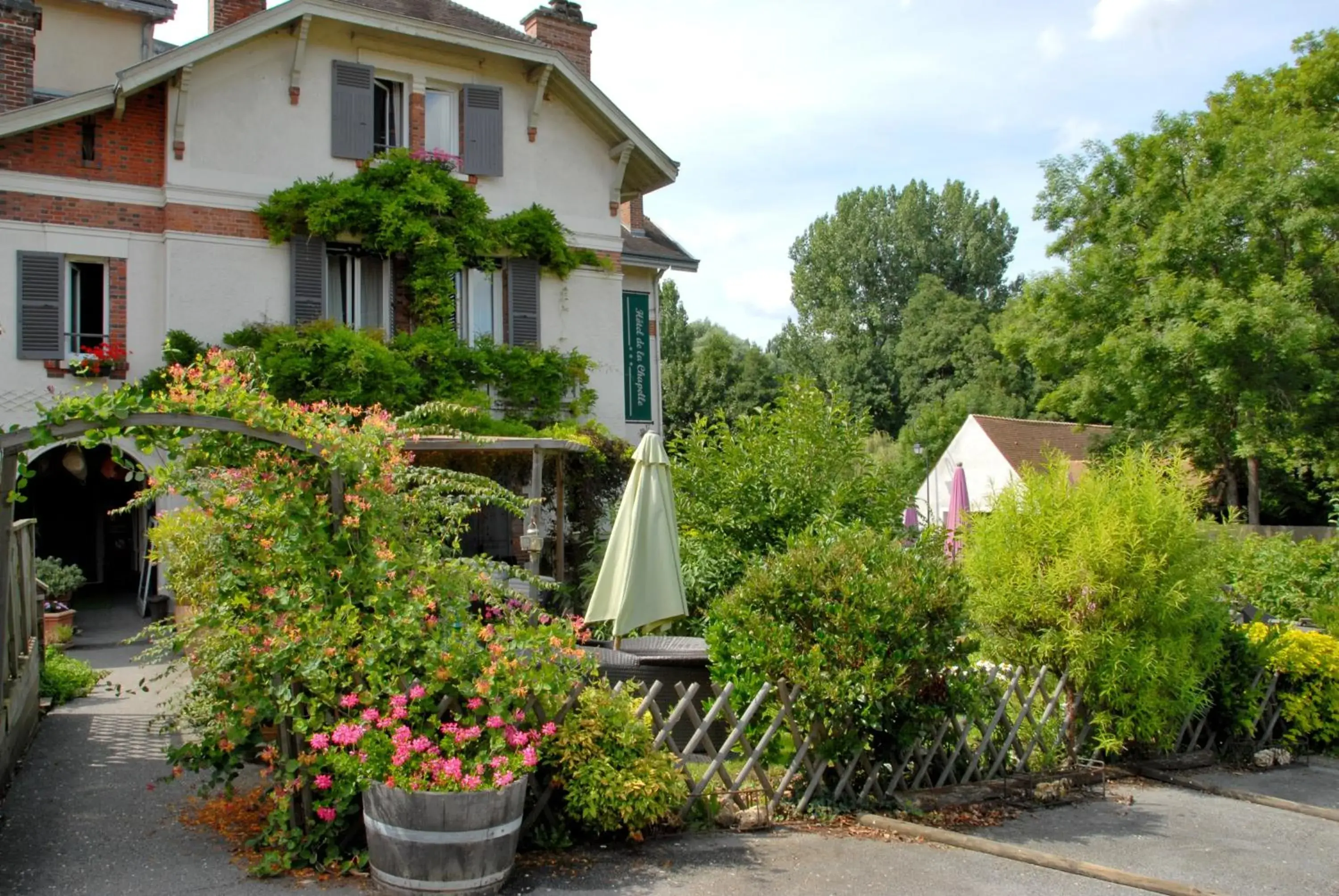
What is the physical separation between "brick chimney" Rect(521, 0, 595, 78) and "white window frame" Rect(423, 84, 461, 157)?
11.4ft

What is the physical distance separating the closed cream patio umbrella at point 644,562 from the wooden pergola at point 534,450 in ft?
12.6

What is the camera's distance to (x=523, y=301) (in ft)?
57.6

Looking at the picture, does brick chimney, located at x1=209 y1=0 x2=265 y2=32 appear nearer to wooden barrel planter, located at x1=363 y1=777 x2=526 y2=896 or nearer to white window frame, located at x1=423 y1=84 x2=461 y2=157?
white window frame, located at x1=423 y1=84 x2=461 y2=157

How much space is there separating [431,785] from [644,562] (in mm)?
4097

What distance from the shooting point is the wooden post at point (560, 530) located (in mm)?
14898

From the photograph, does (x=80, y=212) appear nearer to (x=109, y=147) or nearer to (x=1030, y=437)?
(x=109, y=147)

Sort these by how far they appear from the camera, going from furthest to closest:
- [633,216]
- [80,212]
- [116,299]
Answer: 1. [633,216]
2. [116,299]
3. [80,212]

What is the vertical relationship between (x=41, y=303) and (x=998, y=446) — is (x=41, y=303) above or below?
above

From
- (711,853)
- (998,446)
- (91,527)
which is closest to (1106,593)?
(711,853)

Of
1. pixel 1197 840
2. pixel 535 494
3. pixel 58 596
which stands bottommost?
pixel 1197 840

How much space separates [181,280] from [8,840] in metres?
10.3

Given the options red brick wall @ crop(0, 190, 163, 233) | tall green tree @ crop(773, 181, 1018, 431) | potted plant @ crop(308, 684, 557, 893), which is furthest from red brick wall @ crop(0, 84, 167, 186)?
tall green tree @ crop(773, 181, 1018, 431)

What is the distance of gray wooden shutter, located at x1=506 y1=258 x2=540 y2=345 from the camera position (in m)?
17.5

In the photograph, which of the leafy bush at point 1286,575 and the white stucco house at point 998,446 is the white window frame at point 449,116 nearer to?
the leafy bush at point 1286,575
